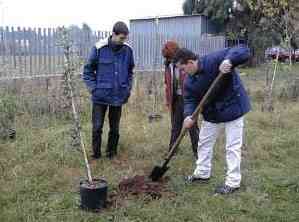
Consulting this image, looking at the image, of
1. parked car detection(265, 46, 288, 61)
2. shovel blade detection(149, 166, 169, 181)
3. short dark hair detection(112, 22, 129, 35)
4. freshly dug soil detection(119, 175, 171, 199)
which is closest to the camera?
freshly dug soil detection(119, 175, 171, 199)

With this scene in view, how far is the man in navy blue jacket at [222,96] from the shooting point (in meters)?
4.07

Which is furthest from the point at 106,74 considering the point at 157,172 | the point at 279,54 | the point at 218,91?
the point at 279,54

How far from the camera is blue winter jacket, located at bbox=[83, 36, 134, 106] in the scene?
5.25m

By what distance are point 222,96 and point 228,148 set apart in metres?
0.56

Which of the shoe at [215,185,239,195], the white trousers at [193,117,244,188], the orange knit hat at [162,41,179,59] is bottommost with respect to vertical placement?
the shoe at [215,185,239,195]

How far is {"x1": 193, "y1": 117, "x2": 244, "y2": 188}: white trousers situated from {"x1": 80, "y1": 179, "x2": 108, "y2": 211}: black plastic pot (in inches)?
48.9

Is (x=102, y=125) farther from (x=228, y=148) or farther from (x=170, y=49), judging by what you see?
(x=228, y=148)

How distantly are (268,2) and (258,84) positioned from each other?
8.31 ft

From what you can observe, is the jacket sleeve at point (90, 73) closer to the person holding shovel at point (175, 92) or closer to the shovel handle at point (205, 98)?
the person holding shovel at point (175, 92)

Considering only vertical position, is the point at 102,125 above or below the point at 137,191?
above

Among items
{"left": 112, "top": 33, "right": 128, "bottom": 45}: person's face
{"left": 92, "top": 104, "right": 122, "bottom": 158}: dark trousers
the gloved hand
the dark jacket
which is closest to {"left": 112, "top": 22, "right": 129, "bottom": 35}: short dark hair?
{"left": 112, "top": 33, "right": 128, "bottom": 45}: person's face

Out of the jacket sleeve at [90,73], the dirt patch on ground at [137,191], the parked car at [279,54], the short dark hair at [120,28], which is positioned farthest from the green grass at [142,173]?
the parked car at [279,54]

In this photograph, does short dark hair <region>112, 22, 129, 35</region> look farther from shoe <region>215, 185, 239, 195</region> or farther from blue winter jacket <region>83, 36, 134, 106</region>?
shoe <region>215, 185, 239, 195</region>

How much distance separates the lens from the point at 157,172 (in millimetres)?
4754
